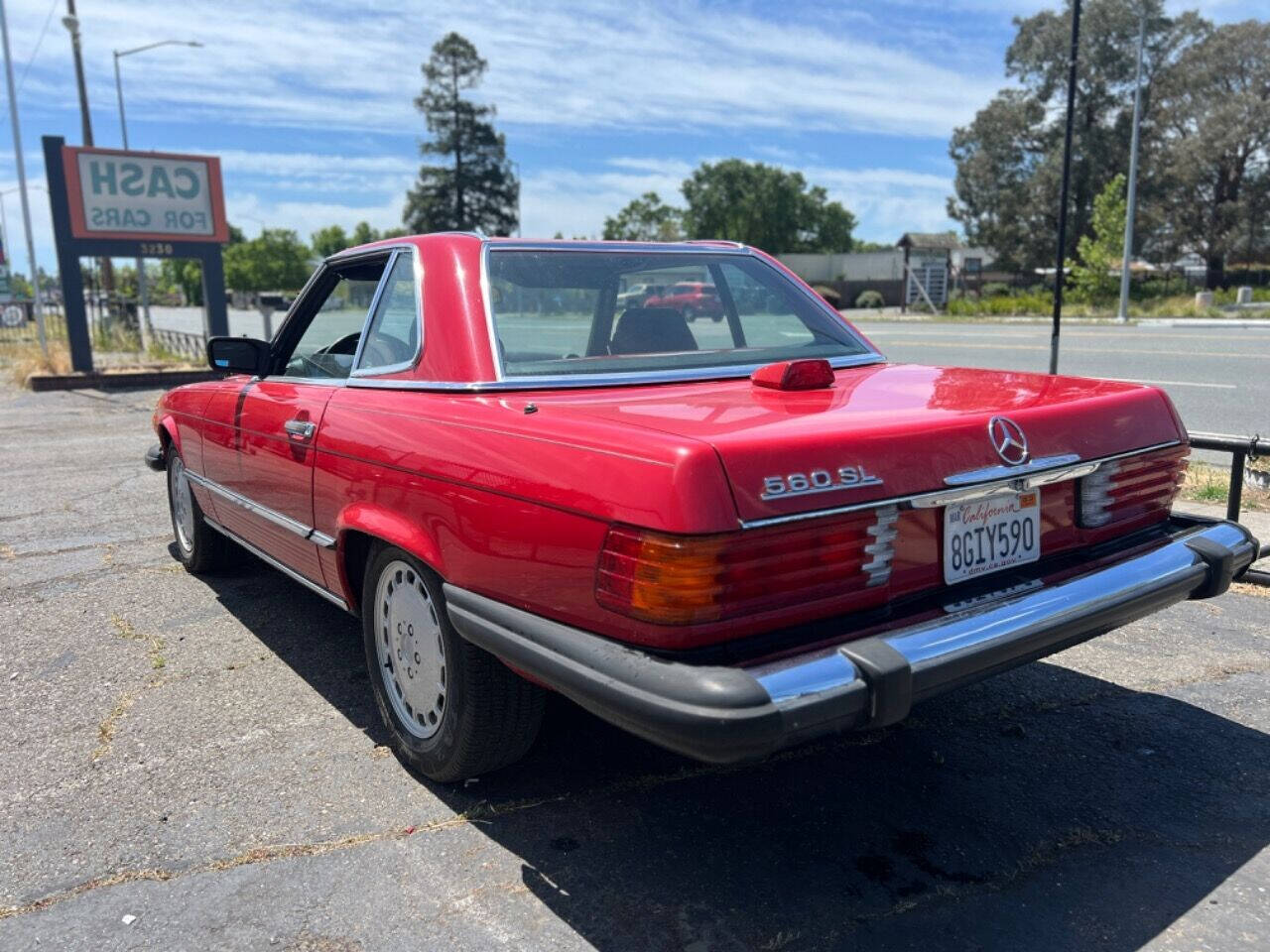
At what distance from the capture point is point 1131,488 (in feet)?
10.3

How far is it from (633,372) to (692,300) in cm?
68

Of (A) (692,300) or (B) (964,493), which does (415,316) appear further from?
(B) (964,493)

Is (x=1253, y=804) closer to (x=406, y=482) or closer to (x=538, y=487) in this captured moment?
(x=538, y=487)

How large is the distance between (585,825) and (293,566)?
1.67 m

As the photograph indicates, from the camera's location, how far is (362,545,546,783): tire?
2861 millimetres

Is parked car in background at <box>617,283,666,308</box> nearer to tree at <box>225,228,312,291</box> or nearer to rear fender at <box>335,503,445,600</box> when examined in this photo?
rear fender at <box>335,503,445,600</box>

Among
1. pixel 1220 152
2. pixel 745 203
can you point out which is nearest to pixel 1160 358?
pixel 1220 152

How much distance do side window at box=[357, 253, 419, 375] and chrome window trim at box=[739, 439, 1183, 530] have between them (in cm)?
154

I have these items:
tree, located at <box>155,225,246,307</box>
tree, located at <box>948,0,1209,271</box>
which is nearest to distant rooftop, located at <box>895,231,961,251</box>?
tree, located at <box>948,0,1209,271</box>

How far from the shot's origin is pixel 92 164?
16812 millimetres

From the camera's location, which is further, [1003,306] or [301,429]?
[1003,306]

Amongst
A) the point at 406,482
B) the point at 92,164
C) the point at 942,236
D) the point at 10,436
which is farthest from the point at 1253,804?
the point at 942,236

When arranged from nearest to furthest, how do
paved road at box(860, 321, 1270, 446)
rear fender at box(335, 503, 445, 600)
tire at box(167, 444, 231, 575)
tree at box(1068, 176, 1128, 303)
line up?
rear fender at box(335, 503, 445, 600), tire at box(167, 444, 231, 575), paved road at box(860, 321, 1270, 446), tree at box(1068, 176, 1128, 303)

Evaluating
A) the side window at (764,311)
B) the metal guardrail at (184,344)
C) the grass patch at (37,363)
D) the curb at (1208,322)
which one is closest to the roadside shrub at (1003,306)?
the curb at (1208,322)
